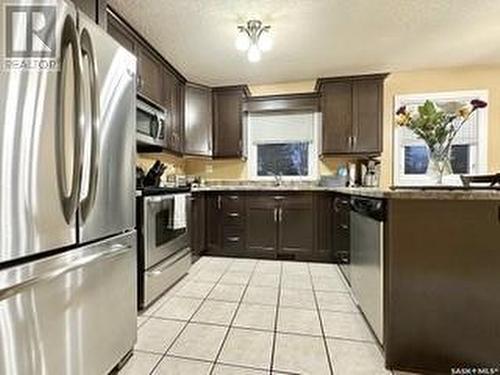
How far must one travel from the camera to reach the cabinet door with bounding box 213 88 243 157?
419 centimetres

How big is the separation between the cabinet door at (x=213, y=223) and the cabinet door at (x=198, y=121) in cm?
72

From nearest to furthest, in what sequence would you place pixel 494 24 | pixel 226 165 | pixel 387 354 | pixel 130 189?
pixel 387 354
pixel 130 189
pixel 494 24
pixel 226 165

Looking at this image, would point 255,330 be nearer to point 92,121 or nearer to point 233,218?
point 92,121

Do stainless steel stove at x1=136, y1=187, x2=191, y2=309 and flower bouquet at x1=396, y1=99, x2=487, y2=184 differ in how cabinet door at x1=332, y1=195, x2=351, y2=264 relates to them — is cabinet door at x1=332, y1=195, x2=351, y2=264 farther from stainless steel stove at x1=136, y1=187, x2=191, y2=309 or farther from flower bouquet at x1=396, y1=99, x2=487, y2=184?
stainless steel stove at x1=136, y1=187, x2=191, y2=309

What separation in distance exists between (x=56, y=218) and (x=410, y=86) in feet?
14.1

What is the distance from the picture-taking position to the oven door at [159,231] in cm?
226

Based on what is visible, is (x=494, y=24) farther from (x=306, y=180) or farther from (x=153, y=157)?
(x=153, y=157)

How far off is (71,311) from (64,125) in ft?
2.35

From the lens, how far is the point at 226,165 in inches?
178

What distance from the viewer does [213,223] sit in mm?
3928

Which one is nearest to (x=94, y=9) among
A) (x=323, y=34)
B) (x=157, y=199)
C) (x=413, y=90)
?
(x=157, y=199)

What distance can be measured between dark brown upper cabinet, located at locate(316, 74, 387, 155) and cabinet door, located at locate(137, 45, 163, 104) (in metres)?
2.09

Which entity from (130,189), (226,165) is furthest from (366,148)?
(130,189)

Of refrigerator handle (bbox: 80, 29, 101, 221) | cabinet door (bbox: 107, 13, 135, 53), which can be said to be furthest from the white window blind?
refrigerator handle (bbox: 80, 29, 101, 221)
